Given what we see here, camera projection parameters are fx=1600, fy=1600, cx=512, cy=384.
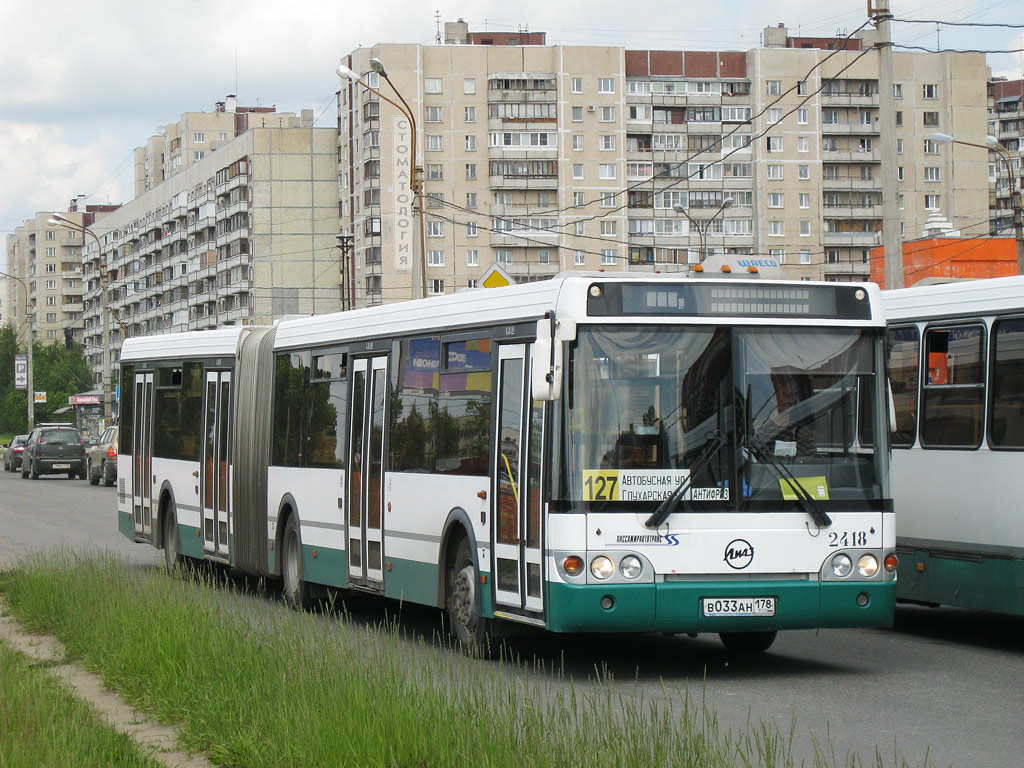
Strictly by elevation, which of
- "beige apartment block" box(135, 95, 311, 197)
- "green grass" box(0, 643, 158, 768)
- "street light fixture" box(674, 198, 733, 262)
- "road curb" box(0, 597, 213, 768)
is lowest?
"road curb" box(0, 597, 213, 768)

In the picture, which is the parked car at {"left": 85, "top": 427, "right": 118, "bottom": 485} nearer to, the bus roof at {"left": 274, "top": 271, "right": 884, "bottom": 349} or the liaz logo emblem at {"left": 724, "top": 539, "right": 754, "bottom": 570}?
the bus roof at {"left": 274, "top": 271, "right": 884, "bottom": 349}

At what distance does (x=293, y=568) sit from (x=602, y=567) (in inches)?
249

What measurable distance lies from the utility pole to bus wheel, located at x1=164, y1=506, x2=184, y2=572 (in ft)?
32.2

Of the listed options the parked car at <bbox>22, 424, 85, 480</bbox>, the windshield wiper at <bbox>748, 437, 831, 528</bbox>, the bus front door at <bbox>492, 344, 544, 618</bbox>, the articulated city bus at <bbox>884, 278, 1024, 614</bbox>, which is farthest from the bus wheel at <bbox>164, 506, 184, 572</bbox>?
the parked car at <bbox>22, 424, 85, 480</bbox>

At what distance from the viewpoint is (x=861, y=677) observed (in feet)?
35.0

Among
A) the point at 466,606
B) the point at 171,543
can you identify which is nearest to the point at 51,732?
the point at 466,606

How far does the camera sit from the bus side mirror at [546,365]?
10.0 m

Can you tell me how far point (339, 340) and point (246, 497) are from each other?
3.06 meters

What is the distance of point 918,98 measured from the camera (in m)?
118

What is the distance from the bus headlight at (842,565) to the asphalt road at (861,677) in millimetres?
699

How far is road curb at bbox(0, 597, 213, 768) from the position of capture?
7.60 metres

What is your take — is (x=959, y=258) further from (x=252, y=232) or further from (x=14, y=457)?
(x=252, y=232)

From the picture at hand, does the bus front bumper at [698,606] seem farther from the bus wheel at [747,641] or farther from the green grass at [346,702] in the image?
the bus wheel at [747,641]

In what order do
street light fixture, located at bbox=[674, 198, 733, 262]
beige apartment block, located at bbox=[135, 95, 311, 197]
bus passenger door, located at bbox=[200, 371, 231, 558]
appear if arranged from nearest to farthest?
1. bus passenger door, located at bbox=[200, 371, 231, 558]
2. street light fixture, located at bbox=[674, 198, 733, 262]
3. beige apartment block, located at bbox=[135, 95, 311, 197]
